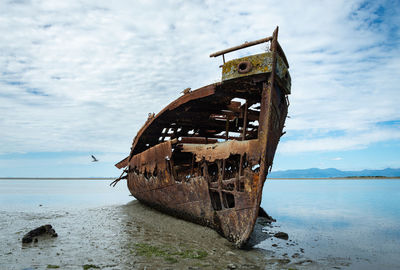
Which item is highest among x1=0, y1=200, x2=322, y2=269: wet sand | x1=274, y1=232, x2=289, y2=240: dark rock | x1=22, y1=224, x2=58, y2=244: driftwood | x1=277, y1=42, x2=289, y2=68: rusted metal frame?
x1=277, y1=42, x2=289, y2=68: rusted metal frame

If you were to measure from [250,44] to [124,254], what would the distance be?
16.5ft

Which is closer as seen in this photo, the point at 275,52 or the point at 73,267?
the point at 73,267

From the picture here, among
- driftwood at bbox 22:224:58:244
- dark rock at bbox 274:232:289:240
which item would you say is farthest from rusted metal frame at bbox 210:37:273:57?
driftwood at bbox 22:224:58:244

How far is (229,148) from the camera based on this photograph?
20.1ft

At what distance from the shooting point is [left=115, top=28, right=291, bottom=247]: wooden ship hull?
5516mm

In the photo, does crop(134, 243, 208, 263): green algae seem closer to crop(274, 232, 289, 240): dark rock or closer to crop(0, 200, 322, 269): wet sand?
crop(0, 200, 322, 269): wet sand

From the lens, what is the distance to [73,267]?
4340mm

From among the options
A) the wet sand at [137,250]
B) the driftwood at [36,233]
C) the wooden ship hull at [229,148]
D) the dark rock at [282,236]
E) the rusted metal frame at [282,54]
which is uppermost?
the rusted metal frame at [282,54]

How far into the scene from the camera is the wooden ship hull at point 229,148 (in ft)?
18.1

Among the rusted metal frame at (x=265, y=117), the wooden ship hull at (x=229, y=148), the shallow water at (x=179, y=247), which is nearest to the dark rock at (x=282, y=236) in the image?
the shallow water at (x=179, y=247)

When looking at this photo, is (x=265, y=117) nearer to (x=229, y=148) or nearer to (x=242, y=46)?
(x=229, y=148)

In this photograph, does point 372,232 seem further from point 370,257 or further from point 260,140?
point 260,140

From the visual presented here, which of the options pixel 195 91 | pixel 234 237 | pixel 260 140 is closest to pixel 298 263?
pixel 234 237

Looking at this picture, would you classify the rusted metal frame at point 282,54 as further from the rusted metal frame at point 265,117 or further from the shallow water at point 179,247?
the shallow water at point 179,247
